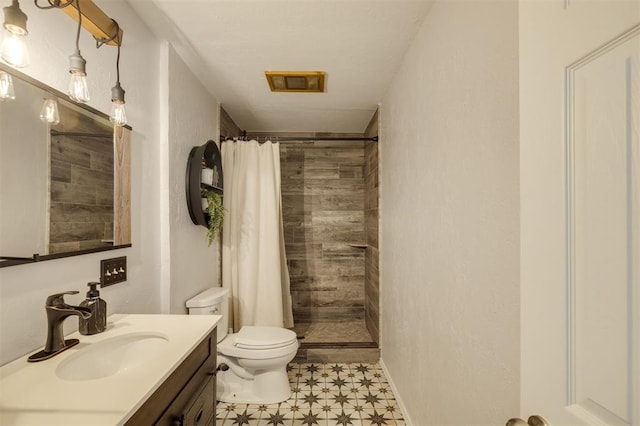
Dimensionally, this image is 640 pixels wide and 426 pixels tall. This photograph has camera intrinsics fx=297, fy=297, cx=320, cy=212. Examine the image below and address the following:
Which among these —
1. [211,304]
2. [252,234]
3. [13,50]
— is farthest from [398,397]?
[13,50]

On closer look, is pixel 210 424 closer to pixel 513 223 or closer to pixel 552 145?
pixel 513 223

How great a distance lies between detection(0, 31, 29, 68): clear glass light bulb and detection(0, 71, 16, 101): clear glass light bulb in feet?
0.31

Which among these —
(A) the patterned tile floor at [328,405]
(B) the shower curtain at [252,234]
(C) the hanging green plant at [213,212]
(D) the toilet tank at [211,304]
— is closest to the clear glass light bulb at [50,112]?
(C) the hanging green plant at [213,212]

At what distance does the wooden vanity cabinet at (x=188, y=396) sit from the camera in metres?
0.80

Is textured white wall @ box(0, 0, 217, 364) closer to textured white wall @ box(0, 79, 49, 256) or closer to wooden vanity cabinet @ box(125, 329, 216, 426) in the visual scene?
textured white wall @ box(0, 79, 49, 256)

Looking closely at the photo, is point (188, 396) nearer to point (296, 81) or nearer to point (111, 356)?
point (111, 356)

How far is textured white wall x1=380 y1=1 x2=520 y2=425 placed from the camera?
87cm

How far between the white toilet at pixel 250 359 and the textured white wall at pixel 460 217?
0.82 meters

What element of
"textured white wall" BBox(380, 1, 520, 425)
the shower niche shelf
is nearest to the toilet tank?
the shower niche shelf

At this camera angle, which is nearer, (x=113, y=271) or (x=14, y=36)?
(x=14, y=36)

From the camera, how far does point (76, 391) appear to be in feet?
2.43

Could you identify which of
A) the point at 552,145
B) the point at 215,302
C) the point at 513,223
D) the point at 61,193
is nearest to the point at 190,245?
the point at 215,302

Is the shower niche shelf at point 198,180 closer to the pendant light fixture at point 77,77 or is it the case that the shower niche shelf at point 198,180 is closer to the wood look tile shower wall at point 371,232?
the pendant light fixture at point 77,77

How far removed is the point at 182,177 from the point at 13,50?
1.21 meters
